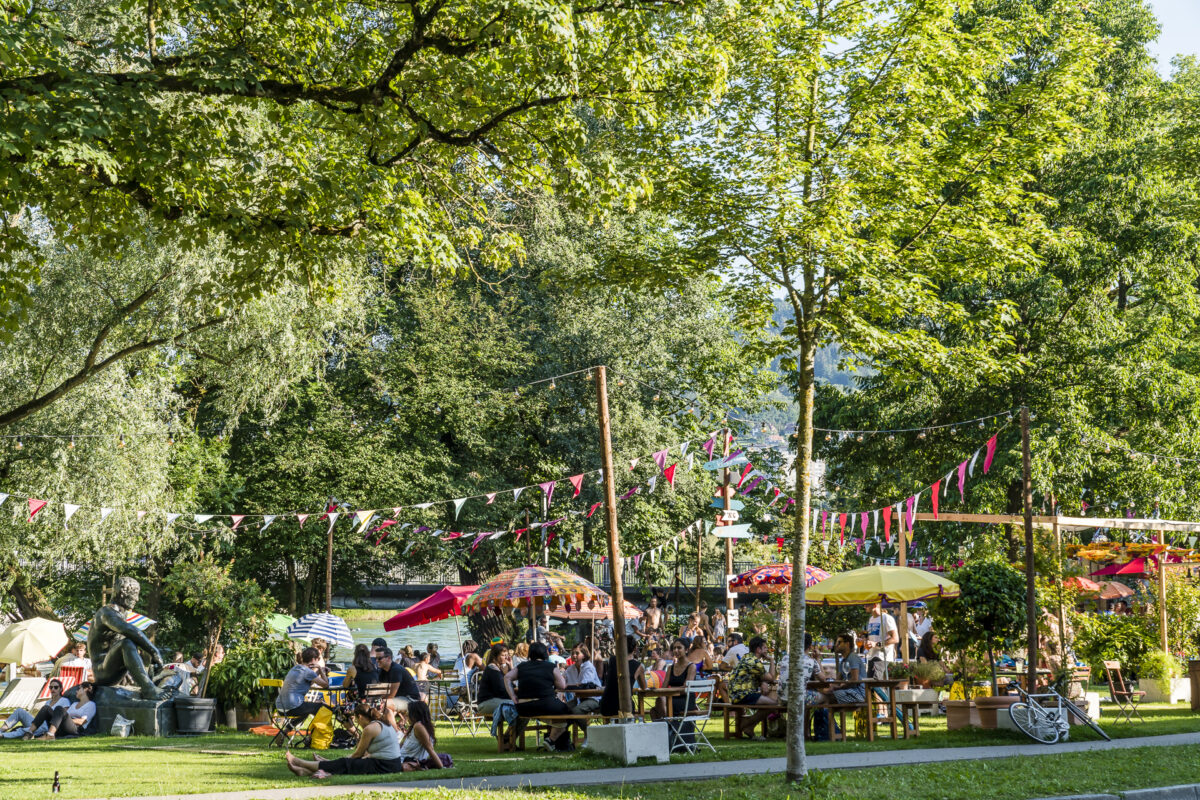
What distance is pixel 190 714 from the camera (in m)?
17.2

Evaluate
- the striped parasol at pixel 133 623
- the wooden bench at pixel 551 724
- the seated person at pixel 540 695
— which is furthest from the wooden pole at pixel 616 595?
the striped parasol at pixel 133 623

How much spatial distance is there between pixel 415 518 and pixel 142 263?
527 inches

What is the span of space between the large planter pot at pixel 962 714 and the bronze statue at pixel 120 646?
11.7 metres

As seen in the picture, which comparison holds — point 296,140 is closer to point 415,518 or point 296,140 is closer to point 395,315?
point 415,518

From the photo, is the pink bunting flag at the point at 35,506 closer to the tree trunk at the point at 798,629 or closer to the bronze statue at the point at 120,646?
the bronze statue at the point at 120,646

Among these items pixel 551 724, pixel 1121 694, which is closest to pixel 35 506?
pixel 551 724

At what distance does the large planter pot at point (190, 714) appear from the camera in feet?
56.2

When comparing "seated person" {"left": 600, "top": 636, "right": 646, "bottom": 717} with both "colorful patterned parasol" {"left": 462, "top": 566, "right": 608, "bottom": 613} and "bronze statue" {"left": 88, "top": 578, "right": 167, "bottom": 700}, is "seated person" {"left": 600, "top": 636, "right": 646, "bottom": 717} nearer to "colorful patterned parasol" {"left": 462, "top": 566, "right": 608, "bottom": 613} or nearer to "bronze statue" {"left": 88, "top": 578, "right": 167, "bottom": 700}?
"colorful patterned parasol" {"left": 462, "top": 566, "right": 608, "bottom": 613}

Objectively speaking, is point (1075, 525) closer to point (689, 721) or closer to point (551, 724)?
point (689, 721)

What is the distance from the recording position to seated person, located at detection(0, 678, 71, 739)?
674 inches

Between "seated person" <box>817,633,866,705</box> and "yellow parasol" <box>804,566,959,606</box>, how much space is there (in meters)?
0.62

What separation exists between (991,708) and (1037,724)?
0.98 meters

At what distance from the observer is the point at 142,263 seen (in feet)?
64.7

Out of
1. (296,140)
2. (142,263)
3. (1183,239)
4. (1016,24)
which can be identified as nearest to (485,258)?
(296,140)
